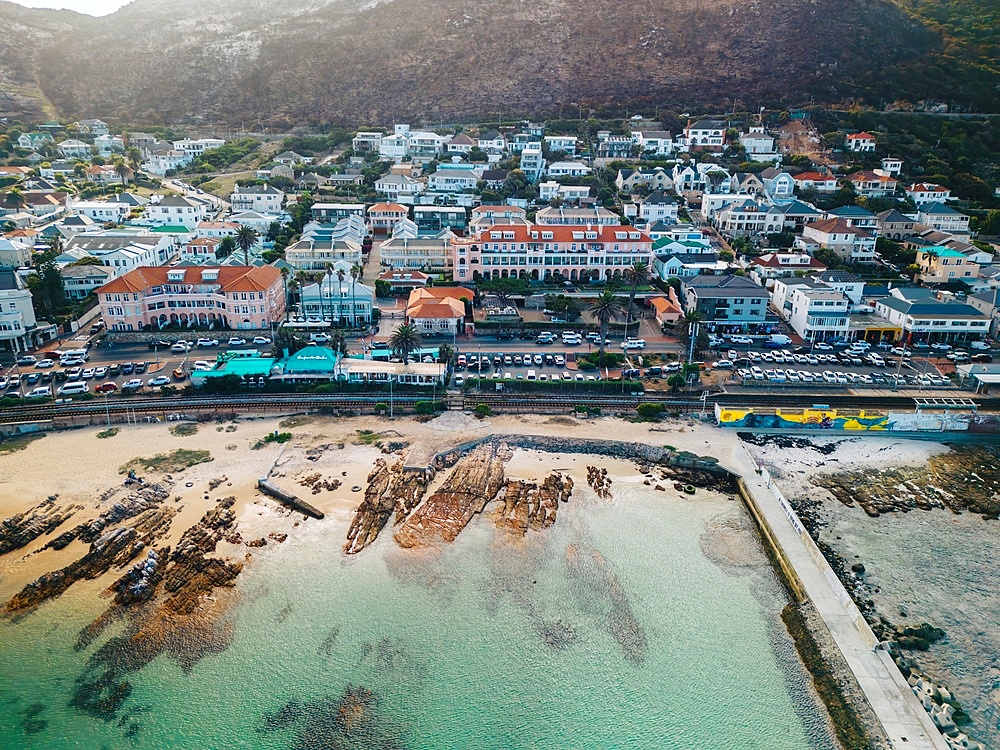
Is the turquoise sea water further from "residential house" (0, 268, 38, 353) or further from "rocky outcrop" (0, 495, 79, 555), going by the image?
"residential house" (0, 268, 38, 353)

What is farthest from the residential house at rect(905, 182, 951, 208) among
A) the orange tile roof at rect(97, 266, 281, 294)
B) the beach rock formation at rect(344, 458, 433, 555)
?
the beach rock formation at rect(344, 458, 433, 555)

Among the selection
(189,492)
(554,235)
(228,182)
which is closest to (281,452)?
(189,492)

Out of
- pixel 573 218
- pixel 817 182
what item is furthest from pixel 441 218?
pixel 817 182

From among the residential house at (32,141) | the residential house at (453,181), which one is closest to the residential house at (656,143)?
the residential house at (453,181)

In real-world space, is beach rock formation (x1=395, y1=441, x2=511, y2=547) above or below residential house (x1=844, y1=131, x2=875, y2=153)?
below

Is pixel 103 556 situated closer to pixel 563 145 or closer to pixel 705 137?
pixel 563 145
